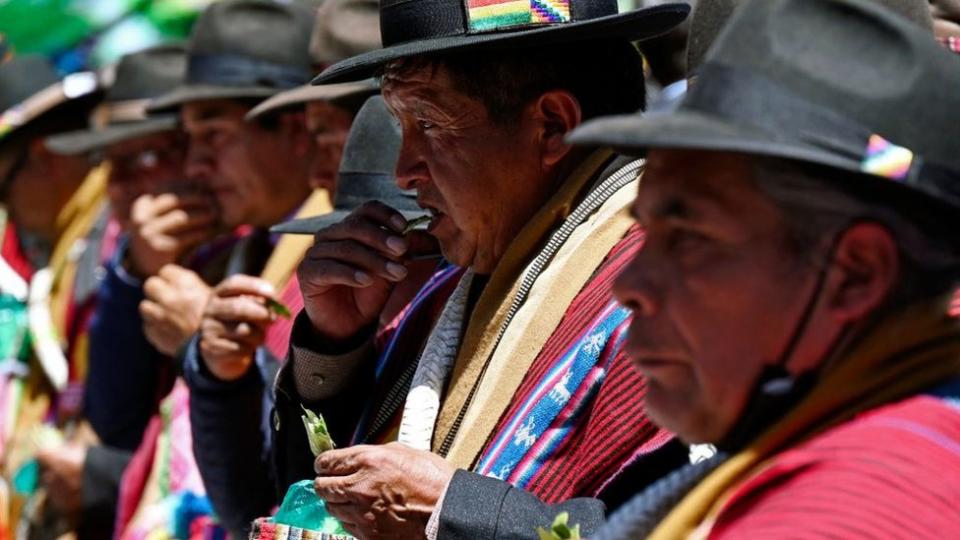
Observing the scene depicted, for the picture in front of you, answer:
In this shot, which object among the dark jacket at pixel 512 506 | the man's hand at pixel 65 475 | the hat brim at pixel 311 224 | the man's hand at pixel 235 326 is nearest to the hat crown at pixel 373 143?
the hat brim at pixel 311 224

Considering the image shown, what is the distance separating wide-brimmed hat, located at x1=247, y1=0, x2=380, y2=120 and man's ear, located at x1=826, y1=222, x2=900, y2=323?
3.00 meters

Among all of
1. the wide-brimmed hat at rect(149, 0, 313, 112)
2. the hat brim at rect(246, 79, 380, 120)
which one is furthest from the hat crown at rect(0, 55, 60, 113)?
the hat brim at rect(246, 79, 380, 120)

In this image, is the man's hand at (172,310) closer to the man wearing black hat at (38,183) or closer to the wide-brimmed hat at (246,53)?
the wide-brimmed hat at (246,53)

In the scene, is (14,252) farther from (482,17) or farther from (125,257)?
(482,17)

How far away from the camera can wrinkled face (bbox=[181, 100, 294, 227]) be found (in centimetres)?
550

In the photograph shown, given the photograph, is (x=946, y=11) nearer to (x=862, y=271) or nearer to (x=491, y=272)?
(x=491, y=272)

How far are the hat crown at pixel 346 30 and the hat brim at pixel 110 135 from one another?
1163 millimetres

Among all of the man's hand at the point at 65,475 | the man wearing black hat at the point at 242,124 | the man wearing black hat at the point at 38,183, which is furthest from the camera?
the man wearing black hat at the point at 38,183

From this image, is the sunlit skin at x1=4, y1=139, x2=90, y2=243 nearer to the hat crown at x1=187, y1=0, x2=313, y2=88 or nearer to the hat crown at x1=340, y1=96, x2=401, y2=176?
the hat crown at x1=187, y1=0, x2=313, y2=88

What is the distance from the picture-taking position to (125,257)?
19.2 ft

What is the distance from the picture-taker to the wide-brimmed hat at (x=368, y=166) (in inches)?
162

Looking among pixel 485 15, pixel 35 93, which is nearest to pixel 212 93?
pixel 35 93

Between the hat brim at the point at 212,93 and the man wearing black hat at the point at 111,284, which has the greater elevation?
the hat brim at the point at 212,93

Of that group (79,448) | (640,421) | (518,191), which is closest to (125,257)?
(79,448)
